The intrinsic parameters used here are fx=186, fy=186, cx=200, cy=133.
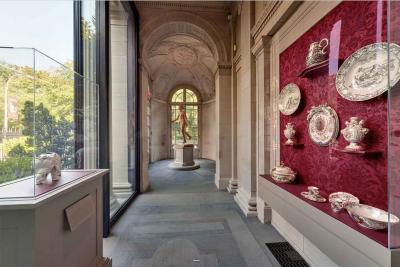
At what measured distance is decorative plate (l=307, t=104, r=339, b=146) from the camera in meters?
1.69

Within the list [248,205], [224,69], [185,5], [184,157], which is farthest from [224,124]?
[185,5]

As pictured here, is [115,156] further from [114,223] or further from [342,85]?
[342,85]

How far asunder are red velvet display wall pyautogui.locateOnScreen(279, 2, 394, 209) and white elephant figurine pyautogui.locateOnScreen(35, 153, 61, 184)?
2.36m

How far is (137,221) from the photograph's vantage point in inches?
124

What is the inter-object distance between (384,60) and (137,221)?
3.59 m

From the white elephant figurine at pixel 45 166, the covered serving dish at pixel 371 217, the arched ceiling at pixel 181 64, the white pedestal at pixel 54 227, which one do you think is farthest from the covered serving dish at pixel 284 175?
the arched ceiling at pixel 181 64

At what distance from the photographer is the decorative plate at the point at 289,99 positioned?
7.45ft

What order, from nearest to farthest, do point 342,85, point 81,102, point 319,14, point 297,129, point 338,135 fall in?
1. point 342,85
2. point 338,135
3. point 319,14
4. point 81,102
5. point 297,129

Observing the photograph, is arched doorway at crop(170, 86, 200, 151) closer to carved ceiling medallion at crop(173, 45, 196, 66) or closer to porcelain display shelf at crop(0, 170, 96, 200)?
carved ceiling medallion at crop(173, 45, 196, 66)

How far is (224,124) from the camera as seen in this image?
5238 millimetres

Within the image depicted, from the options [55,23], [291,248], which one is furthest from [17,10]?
[291,248]

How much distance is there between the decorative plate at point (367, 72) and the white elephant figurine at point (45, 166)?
2355 mm

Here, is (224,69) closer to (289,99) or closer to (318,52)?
(289,99)

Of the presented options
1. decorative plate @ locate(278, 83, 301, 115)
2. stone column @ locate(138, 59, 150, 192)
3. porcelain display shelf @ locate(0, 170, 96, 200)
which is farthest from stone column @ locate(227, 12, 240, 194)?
porcelain display shelf @ locate(0, 170, 96, 200)
